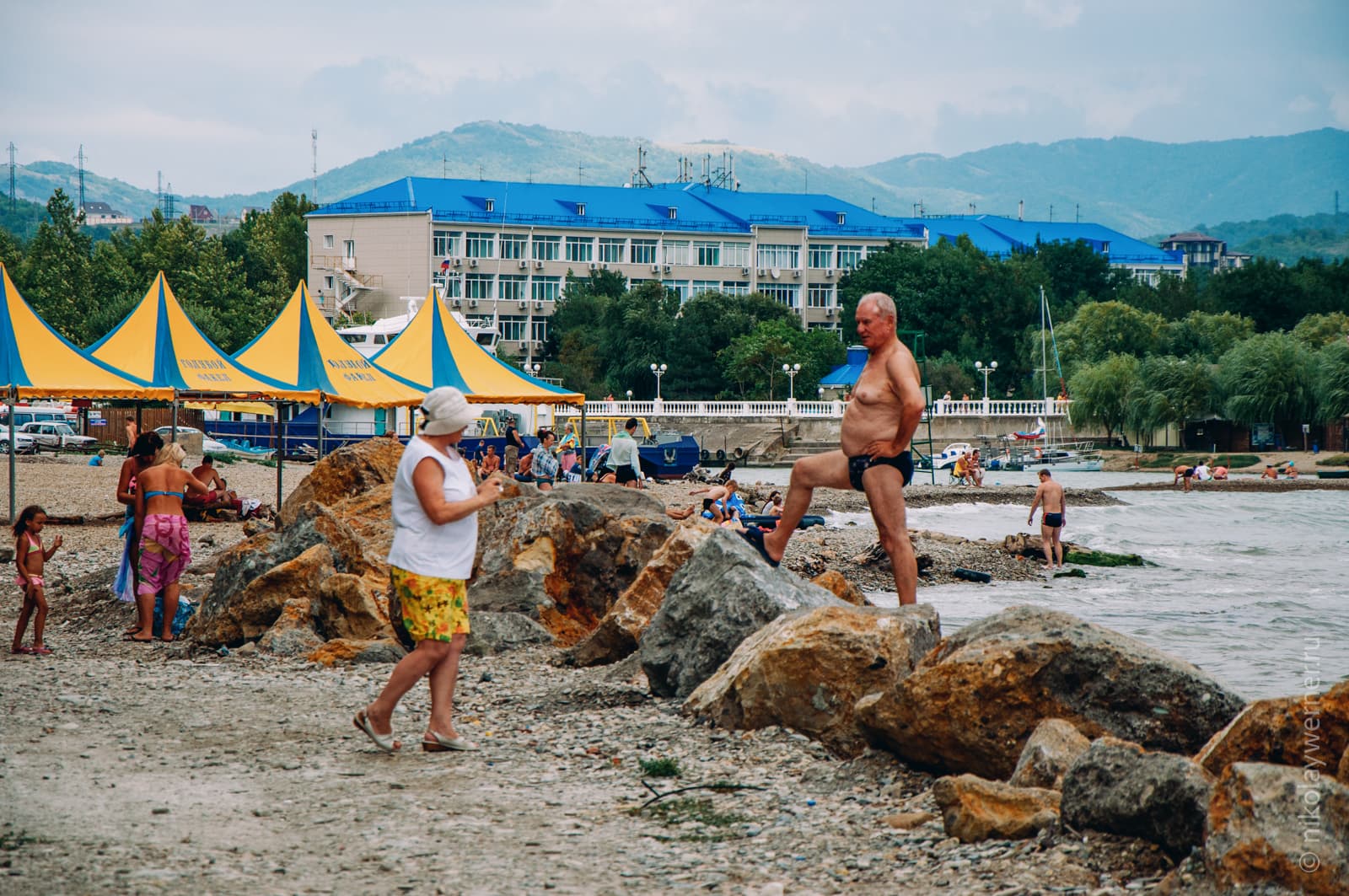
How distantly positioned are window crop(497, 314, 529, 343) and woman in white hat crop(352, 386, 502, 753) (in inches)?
3610

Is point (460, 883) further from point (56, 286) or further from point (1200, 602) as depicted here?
point (56, 286)

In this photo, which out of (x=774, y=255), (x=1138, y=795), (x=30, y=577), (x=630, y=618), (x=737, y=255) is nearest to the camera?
(x=1138, y=795)

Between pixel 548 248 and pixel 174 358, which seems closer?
pixel 174 358

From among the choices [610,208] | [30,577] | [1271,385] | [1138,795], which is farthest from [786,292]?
[1138,795]

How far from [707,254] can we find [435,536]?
9531 cm

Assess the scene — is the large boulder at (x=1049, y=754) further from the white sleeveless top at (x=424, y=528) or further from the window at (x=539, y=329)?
Result: the window at (x=539, y=329)

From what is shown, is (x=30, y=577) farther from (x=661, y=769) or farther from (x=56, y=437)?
(x=56, y=437)

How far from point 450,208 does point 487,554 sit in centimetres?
8608

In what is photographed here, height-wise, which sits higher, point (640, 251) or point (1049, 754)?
point (640, 251)

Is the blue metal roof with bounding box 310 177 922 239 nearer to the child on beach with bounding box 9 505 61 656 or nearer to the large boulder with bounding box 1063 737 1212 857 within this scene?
the child on beach with bounding box 9 505 61 656

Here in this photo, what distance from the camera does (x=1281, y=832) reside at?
171 inches

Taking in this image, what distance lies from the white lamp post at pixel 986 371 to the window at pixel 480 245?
32.7 metres

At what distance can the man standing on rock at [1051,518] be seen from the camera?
2316 centimetres

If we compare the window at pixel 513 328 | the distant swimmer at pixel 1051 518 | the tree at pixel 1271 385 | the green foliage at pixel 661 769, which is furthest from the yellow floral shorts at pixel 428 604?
the window at pixel 513 328
